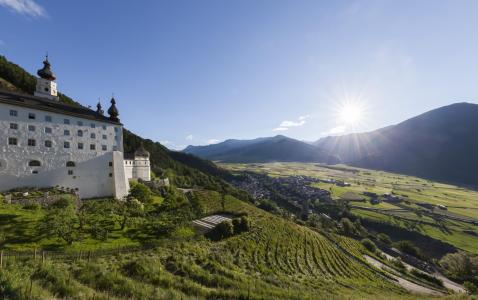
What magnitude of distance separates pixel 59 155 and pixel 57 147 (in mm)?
1496

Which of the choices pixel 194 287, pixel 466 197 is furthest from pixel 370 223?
A: pixel 194 287

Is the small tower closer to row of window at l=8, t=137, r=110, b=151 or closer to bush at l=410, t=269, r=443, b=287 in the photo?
row of window at l=8, t=137, r=110, b=151

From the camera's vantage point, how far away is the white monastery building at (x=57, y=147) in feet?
112

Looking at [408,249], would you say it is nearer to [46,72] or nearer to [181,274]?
[181,274]

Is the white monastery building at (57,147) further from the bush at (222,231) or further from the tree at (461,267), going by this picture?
the tree at (461,267)

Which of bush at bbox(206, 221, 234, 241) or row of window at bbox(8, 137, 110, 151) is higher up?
row of window at bbox(8, 137, 110, 151)

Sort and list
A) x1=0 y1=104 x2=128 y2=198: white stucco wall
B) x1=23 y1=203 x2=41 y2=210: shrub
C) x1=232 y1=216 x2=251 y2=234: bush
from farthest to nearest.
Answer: x1=232 y1=216 x2=251 y2=234: bush
x1=0 y1=104 x2=128 y2=198: white stucco wall
x1=23 y1=203 x2=41 y2=210: shrub

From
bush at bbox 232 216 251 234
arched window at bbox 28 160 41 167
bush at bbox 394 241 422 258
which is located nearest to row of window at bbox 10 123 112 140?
arched window at bbox 28 160 41 167

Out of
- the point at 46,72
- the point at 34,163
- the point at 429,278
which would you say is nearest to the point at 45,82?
the point at 46,72

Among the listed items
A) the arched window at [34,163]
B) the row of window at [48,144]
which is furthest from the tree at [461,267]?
the arched window at [34,163]

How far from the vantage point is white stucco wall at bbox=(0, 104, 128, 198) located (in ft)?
111

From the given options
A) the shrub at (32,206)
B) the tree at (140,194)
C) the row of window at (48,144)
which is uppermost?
the row of window at (48,144)

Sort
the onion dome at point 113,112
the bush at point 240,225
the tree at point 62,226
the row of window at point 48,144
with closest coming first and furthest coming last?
the tree at point 62,226, the row of window at point 48,144, the bush at point 240,225, the onion dome at point 113,112

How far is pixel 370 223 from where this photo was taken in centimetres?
12188
